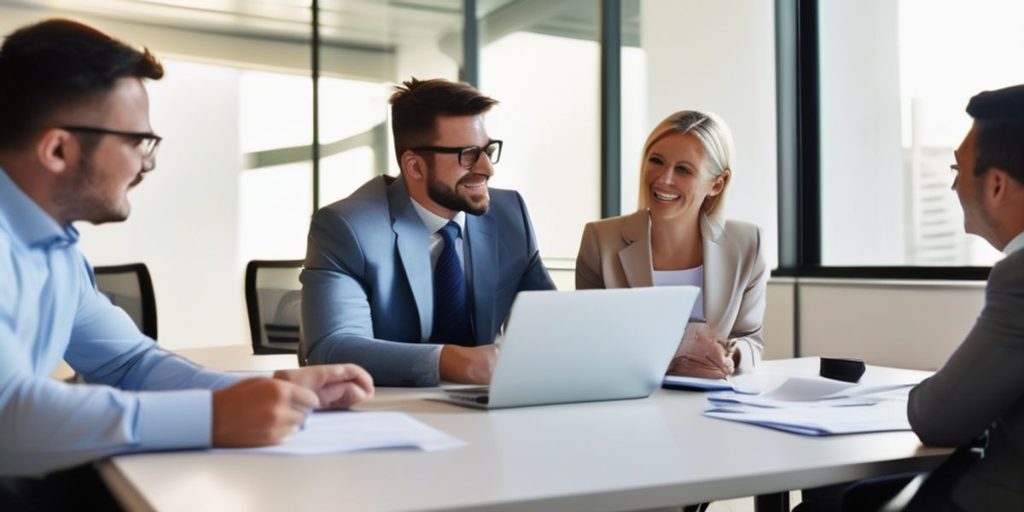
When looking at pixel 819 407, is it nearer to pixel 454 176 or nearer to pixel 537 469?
pixel 537 469

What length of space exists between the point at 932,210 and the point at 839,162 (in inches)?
26.2

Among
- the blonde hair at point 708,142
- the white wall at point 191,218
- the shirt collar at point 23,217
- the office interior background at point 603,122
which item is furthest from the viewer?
the white wall at point 191,218

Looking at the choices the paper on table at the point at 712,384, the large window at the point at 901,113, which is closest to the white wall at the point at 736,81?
the large window at the point at 901,113

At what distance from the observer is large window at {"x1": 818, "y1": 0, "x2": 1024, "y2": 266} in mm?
4281

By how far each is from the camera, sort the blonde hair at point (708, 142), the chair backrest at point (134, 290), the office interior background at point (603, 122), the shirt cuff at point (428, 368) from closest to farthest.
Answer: the shirt cuff at point (428, 368), the blonde hair at point (708, 142), the chair backrest at point (134, 290), the office interior background at point (603, 122)

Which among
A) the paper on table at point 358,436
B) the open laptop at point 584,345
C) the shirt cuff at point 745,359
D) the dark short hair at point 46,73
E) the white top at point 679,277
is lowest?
the paper on table at point 358,436

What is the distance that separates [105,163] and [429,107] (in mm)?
1292

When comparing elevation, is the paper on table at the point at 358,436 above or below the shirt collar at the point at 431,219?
below

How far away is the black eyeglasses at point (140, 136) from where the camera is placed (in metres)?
1.58

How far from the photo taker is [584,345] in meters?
1.78

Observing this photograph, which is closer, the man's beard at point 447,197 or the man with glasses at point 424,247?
the man with glasses at point 424,247

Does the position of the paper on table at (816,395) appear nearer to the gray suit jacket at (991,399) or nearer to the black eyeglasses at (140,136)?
the gray suit jacket at (991,399)

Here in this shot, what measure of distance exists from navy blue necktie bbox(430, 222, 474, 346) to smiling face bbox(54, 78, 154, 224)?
3.64 feet

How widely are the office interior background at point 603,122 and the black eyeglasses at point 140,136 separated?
133 inches
